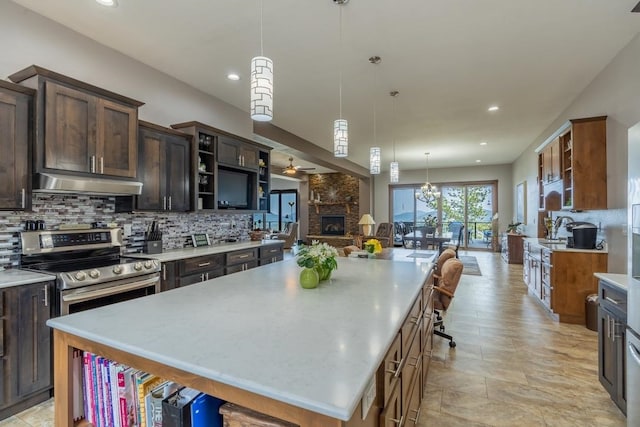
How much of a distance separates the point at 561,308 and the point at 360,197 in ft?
25.8

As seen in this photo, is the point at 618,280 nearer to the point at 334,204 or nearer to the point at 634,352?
the point at 634,352

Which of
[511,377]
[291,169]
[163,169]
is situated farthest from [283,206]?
[511,377]

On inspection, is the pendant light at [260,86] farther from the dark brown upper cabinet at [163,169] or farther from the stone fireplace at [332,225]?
the stone fireplace at [332,225]

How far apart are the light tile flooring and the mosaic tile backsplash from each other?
1.35m

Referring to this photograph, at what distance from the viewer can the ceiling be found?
2510 millimetres

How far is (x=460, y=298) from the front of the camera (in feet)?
15.8

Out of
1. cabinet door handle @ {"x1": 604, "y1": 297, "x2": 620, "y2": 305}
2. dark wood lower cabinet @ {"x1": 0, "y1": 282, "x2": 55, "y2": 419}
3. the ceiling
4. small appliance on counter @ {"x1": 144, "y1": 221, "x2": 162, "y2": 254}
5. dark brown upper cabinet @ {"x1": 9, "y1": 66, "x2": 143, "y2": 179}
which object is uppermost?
the ceiling

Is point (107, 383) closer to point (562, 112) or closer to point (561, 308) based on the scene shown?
point (561, 308)

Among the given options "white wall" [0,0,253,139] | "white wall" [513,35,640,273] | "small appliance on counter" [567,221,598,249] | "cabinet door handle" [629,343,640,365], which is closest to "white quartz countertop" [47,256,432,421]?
"cabinet door handle" [629,343,640,365]

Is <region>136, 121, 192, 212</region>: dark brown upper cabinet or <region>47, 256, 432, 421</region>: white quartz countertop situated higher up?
<region>136, 121, 192, 212</region>: dark brown upper cabinet

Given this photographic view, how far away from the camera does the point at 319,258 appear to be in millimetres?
1832

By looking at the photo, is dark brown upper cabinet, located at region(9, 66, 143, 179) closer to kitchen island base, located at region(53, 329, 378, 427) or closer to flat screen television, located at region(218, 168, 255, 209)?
flat screen television, located at region(218, 168, 255, 209)

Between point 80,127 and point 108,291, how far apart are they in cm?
138

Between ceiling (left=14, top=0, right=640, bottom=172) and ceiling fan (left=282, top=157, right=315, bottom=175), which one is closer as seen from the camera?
ceiling (left=14, top=0, right=640, bottom=172)
